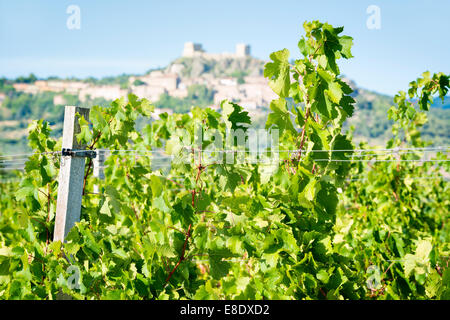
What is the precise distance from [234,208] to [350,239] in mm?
1201

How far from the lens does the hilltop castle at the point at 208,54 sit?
135175mm

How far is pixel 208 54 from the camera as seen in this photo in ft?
456

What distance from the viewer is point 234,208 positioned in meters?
1.74

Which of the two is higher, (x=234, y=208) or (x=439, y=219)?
(x=234, y=208)

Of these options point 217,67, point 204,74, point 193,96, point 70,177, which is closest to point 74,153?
point 70,177

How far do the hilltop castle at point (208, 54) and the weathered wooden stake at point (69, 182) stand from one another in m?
137

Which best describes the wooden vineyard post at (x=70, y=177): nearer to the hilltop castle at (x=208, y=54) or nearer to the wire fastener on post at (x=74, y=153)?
the wire fastener on post at (x=74, y=153)

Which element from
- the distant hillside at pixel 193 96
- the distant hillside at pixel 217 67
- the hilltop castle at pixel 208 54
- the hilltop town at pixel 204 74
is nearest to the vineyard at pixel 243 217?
the distant hillside at pixel 193 96

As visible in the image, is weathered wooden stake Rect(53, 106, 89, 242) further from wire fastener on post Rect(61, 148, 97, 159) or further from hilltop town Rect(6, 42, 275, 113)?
hilltop town Rect(6, 42, 275, 113)

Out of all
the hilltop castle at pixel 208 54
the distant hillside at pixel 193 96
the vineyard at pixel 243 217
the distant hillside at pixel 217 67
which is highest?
the hilltop castle at pixel 208 54

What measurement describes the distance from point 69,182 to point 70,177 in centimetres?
3

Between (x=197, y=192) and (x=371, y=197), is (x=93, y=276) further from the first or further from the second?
(x=371, y=197)

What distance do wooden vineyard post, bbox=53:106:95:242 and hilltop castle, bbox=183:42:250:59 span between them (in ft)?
450
